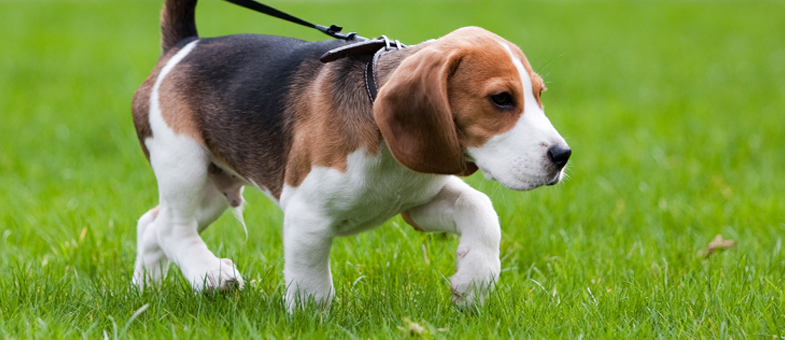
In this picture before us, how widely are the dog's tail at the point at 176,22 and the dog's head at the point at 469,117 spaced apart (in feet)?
5.97

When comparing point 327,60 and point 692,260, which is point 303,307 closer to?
point 327,60

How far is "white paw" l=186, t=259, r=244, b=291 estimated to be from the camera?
12.0 feet

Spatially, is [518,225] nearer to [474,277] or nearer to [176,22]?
[474,277]

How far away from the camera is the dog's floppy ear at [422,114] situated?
288 cm

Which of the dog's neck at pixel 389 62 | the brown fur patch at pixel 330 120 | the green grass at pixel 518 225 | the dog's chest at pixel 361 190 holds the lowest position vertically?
the green grass at pixel 518 225

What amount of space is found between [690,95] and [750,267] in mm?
6275

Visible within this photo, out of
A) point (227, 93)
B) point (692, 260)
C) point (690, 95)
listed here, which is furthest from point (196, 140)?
point (690, 95)

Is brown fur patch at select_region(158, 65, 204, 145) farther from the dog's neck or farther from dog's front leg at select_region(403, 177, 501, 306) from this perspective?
dog's front leg at select_region(403, 177, 501, 306)

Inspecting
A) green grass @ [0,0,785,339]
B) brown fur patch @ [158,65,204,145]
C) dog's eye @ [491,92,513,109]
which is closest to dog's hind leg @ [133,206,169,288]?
green grass @ [0,0,785,339]

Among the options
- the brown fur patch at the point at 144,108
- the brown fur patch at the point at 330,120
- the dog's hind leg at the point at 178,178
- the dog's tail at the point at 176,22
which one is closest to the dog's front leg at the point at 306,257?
the brown fur patch at the point at 330,120

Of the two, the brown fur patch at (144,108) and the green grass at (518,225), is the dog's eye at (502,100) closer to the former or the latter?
the green grass at (518,225)

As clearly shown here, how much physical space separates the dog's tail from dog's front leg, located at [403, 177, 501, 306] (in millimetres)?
1735

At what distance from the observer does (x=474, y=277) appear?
3.40 m

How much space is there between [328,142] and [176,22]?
1.56 metres
